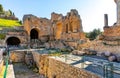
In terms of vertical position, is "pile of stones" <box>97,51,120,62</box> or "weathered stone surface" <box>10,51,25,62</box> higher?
"pile of stones" <box>97,51,120,62</box>

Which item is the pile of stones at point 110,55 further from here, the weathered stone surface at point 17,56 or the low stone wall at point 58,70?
the weathered stone surface at point 17,56

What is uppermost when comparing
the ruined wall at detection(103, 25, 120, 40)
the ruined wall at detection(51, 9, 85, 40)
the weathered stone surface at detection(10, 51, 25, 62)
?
the ruined wall at detection(51, 9, 85, 40)

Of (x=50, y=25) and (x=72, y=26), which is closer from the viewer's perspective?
(x=72, y=26)

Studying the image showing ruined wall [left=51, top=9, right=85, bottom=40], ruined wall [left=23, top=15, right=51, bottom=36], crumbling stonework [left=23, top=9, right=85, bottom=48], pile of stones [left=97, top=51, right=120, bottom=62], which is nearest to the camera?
pile of stones [left=97, top=51, right=120, bottom=62]

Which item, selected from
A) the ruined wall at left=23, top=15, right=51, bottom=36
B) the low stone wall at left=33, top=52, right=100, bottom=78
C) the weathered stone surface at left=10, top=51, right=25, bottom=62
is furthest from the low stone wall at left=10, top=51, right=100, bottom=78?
the ruined wall at left=23, top=15, right=51, bottom=36

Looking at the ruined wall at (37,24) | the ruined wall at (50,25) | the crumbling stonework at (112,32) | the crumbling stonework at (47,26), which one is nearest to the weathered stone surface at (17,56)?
the ruined wall at (50,25)

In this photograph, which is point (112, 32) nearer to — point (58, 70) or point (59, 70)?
point (58, 70)

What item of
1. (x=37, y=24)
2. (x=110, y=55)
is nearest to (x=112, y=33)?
(x=110, y=55)

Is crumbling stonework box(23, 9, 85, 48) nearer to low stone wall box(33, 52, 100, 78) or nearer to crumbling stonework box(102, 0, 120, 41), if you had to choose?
crumbling stonework box(102, 0, 120, 41)

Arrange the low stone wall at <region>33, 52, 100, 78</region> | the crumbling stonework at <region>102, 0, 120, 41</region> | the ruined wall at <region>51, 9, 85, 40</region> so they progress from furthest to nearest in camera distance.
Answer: the ruined wall at <region>51, 9, 85, 40</region>, the crumbling stonework at <region>102, 0, 120, 41</region>, the low stone wall at <region>33, 52, 100, 78</region>

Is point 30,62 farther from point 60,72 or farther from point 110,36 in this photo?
point 60,72

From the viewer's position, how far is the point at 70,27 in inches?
1172

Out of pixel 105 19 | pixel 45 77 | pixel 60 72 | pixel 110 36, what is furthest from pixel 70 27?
pixel 60 72

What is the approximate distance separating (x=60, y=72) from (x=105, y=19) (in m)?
12.7
